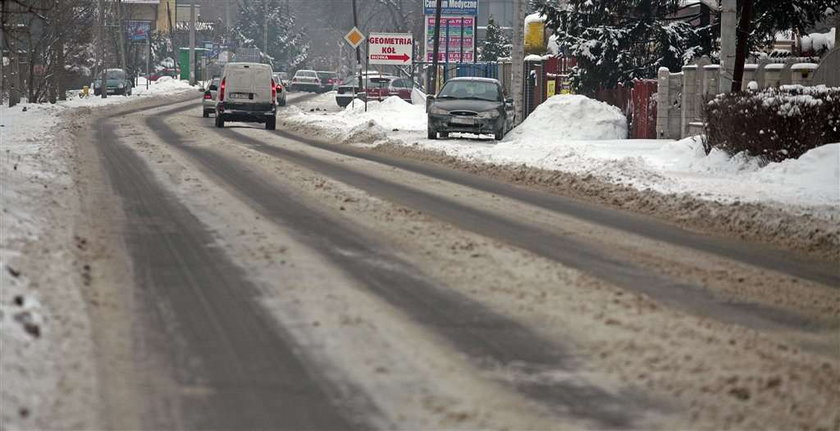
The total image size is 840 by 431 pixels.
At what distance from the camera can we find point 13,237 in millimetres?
11359

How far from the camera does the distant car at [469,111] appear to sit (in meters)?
32.7

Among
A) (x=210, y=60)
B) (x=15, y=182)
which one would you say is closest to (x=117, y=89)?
(x=210, y=60)

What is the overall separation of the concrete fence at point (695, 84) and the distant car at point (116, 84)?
57.3 m

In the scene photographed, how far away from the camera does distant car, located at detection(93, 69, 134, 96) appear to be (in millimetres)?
82869

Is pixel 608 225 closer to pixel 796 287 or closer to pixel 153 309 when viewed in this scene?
pixel 796 287

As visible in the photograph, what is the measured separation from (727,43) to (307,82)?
258 ft

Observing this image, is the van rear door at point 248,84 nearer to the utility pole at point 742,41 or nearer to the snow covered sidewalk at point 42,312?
the utility pole at point 742,41

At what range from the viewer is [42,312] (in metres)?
8.12

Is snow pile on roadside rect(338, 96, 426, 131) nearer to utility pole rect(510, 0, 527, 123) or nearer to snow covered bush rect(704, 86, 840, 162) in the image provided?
utility pole rect(510, 0, 527, 123)

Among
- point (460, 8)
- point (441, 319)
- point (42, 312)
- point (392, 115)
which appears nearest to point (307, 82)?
point (460, 8)

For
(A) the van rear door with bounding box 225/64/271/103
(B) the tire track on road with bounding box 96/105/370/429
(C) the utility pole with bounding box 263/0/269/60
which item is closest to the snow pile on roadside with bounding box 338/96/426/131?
(A) the van rear door with bounding box 225/64/271/103

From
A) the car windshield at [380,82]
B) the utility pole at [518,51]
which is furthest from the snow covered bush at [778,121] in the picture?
the car windshield at [380,82]

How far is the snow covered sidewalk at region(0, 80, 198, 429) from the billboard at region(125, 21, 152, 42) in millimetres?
91085

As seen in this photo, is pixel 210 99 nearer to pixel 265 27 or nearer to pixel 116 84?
pixel 116 84
